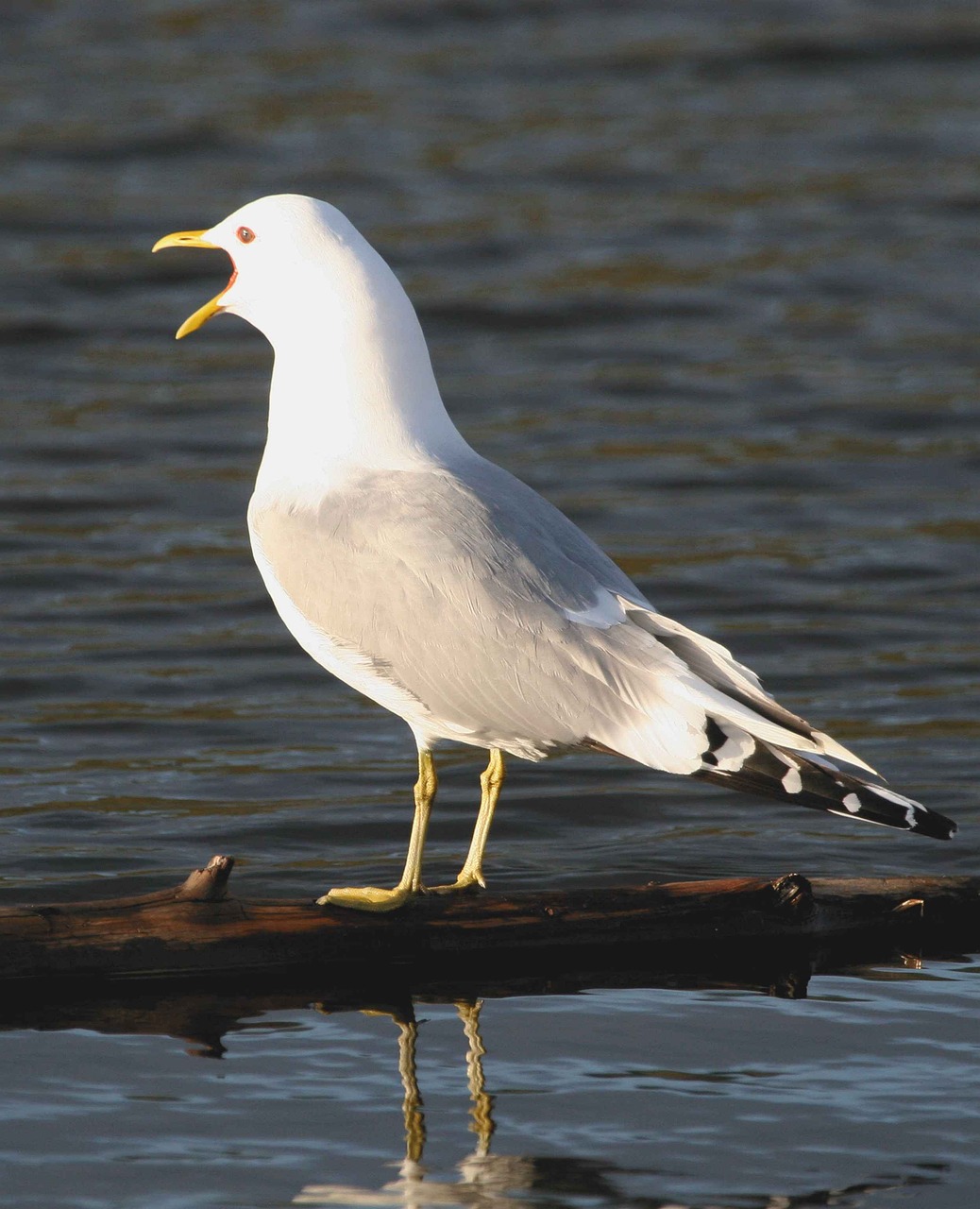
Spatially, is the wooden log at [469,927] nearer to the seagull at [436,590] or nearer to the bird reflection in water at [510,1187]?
the seagull at [436,590]

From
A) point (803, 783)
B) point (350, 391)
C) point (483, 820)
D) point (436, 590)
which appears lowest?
point (483, 820)

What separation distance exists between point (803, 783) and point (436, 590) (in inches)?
39.8

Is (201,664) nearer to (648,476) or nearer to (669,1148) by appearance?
(648,476)

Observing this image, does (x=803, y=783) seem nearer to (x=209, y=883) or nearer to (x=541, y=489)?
(x=209, y=883)

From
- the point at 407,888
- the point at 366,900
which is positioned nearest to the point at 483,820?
the point at 407,888

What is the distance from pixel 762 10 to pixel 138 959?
15.2 m

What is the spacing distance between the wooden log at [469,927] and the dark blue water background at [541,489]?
0.13 meters

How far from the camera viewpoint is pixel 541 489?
1068 centimetres

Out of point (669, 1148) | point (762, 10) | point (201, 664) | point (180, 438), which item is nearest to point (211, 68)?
point (762, 10)

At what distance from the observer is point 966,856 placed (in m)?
6.46

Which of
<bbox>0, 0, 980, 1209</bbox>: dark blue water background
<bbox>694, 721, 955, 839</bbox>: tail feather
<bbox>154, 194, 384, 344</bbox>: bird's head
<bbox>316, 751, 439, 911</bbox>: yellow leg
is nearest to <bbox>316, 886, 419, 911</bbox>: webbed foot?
<bbox>316, 751, 439, 911</bbox>: yellow leg

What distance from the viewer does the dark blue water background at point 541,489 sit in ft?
15.3

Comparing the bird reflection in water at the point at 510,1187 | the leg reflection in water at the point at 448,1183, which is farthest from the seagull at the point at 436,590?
the bird reflection in water at the point at 510,1187

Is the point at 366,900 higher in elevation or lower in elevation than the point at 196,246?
lower
